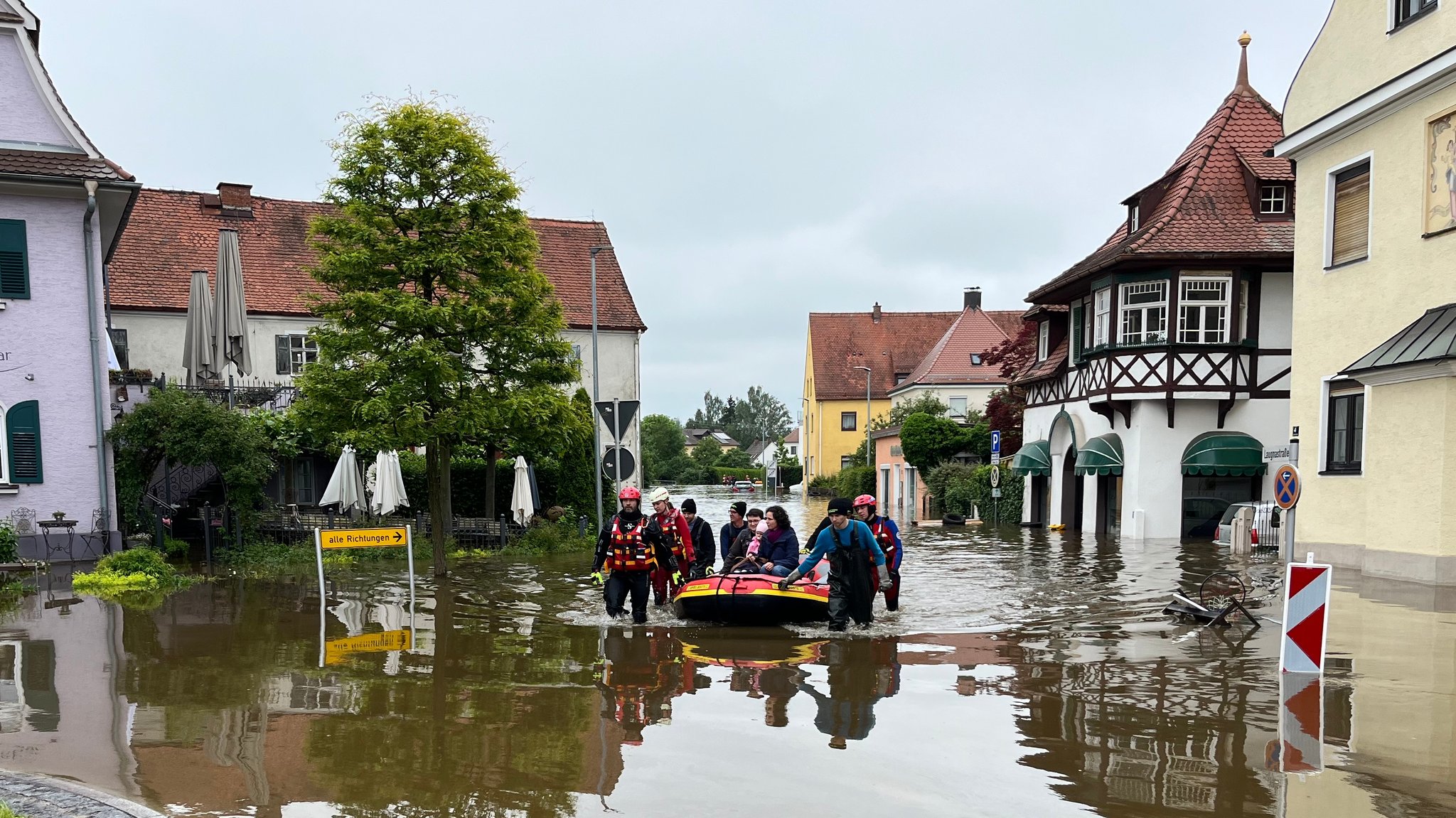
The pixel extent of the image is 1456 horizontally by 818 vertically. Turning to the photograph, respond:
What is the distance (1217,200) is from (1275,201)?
4.21ft

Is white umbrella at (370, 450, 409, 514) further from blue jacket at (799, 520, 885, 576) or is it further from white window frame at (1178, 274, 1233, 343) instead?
white window frame at (1178, 274, 1233, 343)

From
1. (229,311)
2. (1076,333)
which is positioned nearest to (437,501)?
(229,311)

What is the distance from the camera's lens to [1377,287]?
56.1 ft

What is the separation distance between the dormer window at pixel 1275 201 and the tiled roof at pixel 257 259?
17774mm

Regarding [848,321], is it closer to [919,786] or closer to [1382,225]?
[1382,225]

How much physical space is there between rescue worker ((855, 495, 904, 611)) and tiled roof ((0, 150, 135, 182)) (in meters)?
13.6

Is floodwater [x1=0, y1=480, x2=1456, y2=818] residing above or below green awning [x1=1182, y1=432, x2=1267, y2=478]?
below

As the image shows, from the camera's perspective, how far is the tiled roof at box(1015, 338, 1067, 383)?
98.9 feet

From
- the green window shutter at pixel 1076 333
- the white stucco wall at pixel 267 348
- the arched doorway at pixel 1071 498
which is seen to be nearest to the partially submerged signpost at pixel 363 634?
the white stucco wall at pixel 267 348

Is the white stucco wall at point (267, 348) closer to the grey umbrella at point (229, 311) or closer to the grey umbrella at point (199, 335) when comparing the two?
the grey umbrella at point (199, 335)

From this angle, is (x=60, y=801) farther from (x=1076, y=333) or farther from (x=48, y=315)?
(x=1076, y=333)

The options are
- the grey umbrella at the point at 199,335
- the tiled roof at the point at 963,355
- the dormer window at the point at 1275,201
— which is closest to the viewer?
the grey umbrella at the point at 199,335

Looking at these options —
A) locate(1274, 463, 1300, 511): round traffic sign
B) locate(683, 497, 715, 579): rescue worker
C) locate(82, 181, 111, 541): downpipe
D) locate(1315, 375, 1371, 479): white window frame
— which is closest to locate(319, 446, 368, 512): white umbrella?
locate(82, 181, 111, 541): downpipe

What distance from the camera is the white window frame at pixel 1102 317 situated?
84.5 ft
